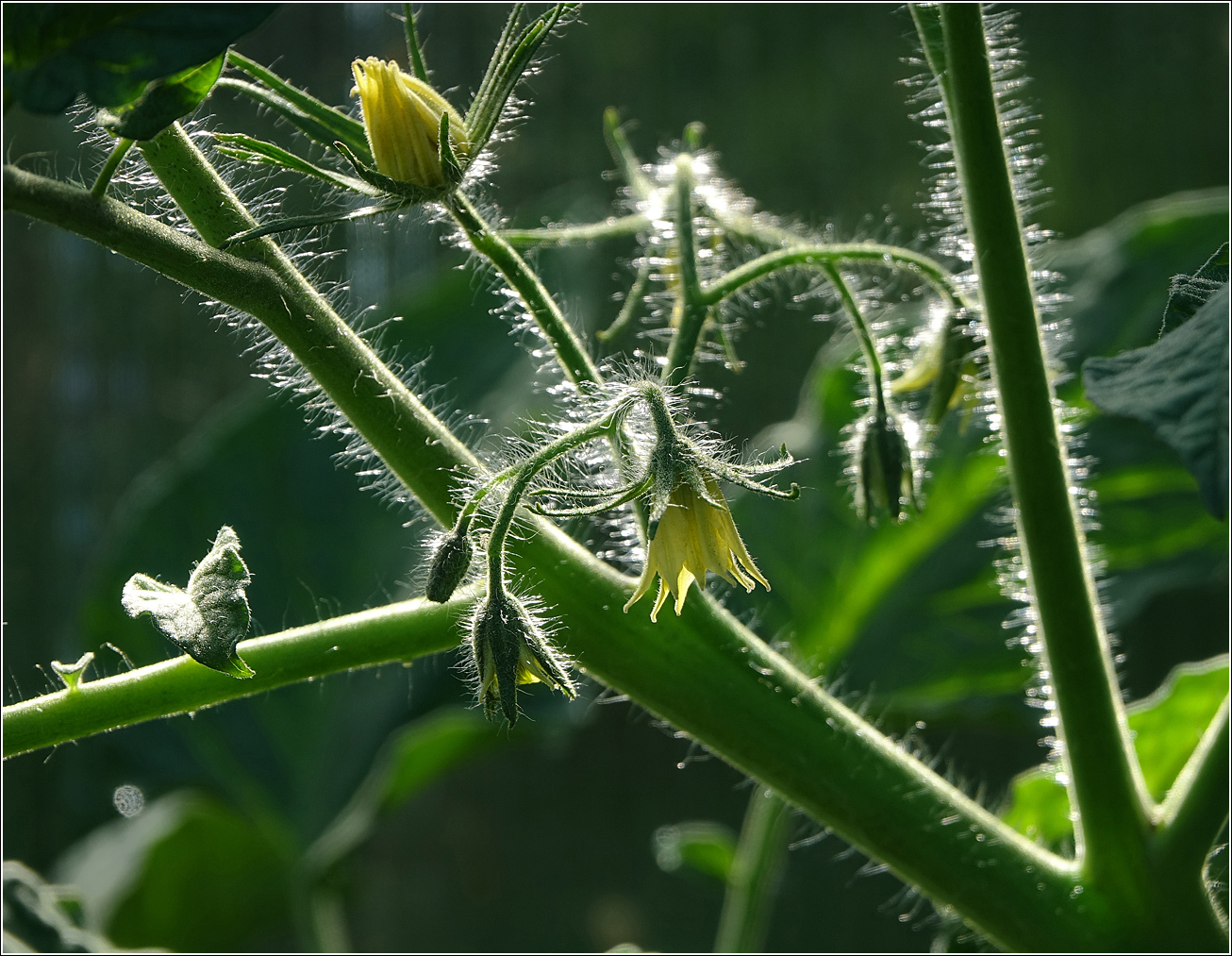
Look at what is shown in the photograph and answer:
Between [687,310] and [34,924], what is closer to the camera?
[687,310]

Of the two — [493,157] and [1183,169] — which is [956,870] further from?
[1183,169]

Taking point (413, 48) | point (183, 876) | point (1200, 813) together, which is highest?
point (413, 48)

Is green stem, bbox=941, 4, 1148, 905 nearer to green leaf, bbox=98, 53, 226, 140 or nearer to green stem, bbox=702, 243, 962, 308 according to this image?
green stem, bbox=702, 243, 962, 308

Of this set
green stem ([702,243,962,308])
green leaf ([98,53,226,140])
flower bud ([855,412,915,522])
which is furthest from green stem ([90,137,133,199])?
flower bud ([855,412,915,522])

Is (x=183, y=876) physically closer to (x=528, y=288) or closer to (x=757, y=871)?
(x=757, y=871)

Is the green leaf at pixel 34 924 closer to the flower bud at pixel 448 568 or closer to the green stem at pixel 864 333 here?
the flower bud at pixel 448 568

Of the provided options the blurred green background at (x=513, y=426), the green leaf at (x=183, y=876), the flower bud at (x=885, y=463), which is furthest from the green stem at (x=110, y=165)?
the green leaf at (x=183, y=876)

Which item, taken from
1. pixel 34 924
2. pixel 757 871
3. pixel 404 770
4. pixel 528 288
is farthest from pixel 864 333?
pixel 404 770
